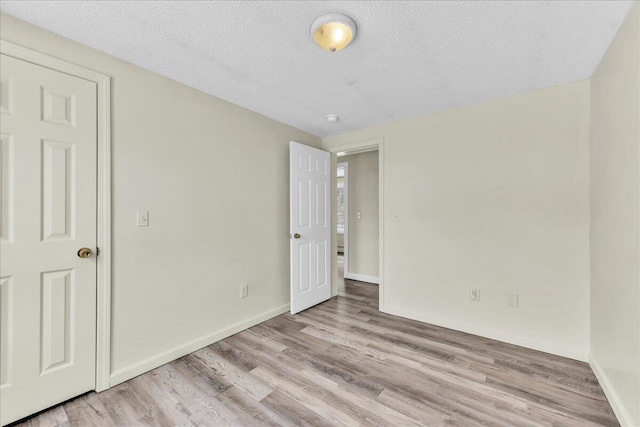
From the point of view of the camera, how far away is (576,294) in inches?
85.7

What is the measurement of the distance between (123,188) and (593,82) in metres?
3.50

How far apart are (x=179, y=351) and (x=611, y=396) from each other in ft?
9.64

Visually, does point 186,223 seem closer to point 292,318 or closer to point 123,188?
point 123,188

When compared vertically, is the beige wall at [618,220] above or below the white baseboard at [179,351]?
above

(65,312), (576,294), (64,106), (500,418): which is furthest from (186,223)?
(576,294)

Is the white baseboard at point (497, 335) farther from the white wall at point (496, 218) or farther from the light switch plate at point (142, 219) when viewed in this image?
the light switch plate at point (142, 219)

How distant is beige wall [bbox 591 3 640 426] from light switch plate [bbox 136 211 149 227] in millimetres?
2890

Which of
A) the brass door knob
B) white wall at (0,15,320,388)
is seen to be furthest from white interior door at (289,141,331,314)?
the brass door knob

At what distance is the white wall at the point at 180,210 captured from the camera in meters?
1.87

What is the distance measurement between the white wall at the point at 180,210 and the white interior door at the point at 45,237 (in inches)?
5.7

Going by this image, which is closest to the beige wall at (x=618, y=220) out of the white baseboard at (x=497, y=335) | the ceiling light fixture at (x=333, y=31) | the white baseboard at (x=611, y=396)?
the white baseboard at (x=611, y=396)

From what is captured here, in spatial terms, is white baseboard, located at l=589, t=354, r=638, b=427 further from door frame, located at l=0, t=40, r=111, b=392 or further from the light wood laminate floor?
door frame, located at l=0, t=40, r=111, b=392

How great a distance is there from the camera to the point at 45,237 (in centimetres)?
159

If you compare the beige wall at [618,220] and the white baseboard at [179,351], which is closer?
the beige wall at [618,220]
